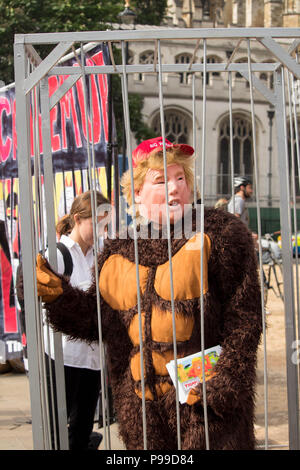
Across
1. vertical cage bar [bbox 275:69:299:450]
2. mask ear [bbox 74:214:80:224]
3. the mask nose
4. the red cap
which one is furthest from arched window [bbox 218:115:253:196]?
the mask nose

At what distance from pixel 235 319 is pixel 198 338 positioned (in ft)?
0.46

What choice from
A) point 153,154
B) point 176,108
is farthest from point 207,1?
point 153,154

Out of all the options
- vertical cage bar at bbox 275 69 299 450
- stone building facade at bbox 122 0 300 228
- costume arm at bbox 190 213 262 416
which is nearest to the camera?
costume arm at bbox 190 213 262 416

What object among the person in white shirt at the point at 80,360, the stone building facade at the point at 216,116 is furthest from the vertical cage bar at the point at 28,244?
the stone building facade at the point at 216,116

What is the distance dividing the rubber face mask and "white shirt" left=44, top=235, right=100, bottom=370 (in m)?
1.06

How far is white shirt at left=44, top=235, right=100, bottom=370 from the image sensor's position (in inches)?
135

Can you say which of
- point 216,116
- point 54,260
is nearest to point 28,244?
point 54,260

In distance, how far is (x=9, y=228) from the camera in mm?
6004

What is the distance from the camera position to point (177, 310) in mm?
2162

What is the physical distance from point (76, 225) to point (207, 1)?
176 ft

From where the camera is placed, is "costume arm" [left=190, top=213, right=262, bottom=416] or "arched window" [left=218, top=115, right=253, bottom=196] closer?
"costume arm" [left=190, top=213, right=262, bottom=416]

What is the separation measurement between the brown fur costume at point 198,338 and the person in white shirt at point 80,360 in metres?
0.99

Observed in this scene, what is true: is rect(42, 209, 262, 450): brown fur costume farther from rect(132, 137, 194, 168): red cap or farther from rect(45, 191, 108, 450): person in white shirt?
rect(45, 191, 108, 450): person in white shirt

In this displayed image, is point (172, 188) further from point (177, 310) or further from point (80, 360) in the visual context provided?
point (80, 360)
